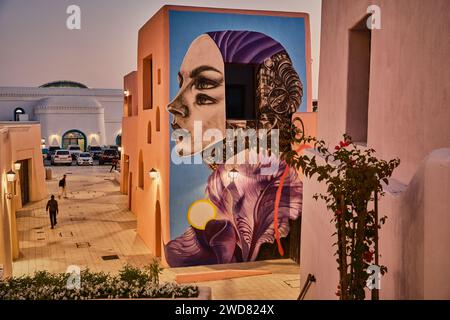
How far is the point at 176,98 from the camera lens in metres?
14.4

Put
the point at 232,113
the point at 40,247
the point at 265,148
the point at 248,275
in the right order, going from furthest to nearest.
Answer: the point at 232,113 < the point at 40,247 < the point at 265,148 < the point at 248,275

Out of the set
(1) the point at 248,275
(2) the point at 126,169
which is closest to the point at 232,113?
(1) the point at 248,275

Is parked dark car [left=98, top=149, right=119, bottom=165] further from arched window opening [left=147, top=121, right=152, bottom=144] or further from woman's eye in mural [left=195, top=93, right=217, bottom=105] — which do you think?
Result: woman's eye in mural [left=195, top=93, right=217, bottom=105]

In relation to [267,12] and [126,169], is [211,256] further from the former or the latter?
[126,169]

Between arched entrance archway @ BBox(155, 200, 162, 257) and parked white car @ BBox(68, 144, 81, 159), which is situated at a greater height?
parked white car @ BBox(68, 144, 81, 159)

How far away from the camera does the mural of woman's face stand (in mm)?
14406

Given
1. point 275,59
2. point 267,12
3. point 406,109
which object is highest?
point 267,12

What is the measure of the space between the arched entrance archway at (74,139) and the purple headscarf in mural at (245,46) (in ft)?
113

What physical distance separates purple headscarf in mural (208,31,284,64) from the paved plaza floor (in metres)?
6.00

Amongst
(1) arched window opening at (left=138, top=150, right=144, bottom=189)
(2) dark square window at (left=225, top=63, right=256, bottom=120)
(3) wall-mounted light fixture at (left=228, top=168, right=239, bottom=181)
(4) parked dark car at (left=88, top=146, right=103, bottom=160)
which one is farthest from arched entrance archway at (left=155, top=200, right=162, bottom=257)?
(4) parked dark car at (left=88, top=146, right=103, bottom=160)

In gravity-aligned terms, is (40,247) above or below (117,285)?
A: below

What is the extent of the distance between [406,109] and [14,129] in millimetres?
21244

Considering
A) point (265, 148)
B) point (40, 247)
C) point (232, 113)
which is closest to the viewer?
point (265, 148)

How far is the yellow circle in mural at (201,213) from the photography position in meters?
14.6
